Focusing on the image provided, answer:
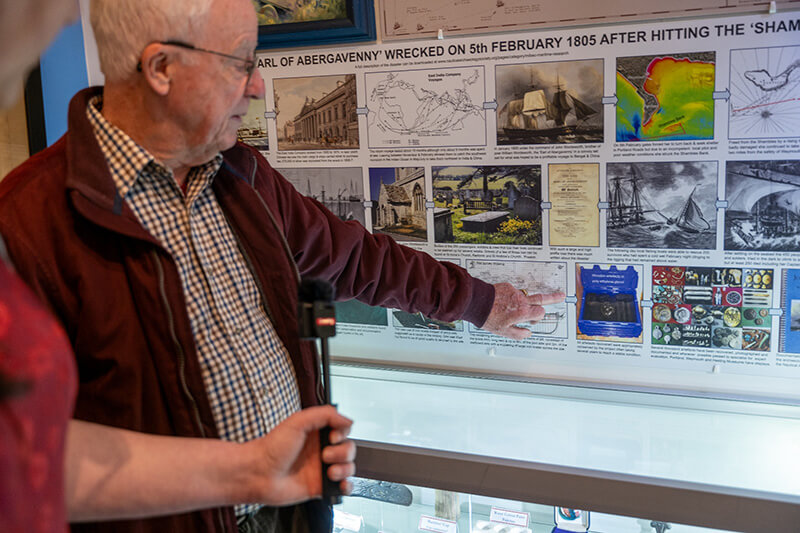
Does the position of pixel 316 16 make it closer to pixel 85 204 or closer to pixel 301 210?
pixel 301 210

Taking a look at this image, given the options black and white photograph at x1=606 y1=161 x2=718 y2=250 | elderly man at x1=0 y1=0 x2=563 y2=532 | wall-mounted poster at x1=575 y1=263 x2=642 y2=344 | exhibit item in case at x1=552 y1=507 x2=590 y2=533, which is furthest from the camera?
wall-mounted poster at x1=575 y1=263 x2=642 y2=344

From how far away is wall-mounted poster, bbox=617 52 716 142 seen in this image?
1515 mm

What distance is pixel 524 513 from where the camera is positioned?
1.47 meters

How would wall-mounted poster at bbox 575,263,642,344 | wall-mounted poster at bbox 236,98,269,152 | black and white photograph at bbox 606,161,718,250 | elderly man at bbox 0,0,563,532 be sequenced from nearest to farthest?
1. elderly man at bbox 0,0,563,532
2. black and white photograph at bbox 606,161,718,250
3. wall-mounted poster at bbox 575,263,642,344
4. wall-mounted poster at bbox 236,98,269,152

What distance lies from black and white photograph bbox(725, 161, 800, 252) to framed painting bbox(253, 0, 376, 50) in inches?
37.3

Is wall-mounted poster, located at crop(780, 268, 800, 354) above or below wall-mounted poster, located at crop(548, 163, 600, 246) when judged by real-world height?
below

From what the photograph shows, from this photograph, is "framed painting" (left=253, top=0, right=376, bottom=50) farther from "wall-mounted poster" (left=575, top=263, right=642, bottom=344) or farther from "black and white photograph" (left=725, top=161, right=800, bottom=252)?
"black and white photograph" (left=725, top=161, right=800, bottom=252)

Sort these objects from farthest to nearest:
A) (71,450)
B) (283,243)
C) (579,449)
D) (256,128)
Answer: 1. (256,128)
2. (579,449)
3. (283,243)
4. (71,450)

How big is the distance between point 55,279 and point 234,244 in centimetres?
31

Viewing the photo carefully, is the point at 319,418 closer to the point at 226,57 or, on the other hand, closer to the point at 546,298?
the point at 226,57

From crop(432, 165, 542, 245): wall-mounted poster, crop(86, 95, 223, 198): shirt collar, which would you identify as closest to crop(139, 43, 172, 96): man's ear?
crop(86, 95, 223, 198): shirt collar

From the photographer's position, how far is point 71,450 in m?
0.80

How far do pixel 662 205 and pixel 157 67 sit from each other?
3.70 feet

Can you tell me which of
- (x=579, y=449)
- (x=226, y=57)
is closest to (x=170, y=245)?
(x=226, y=57)
